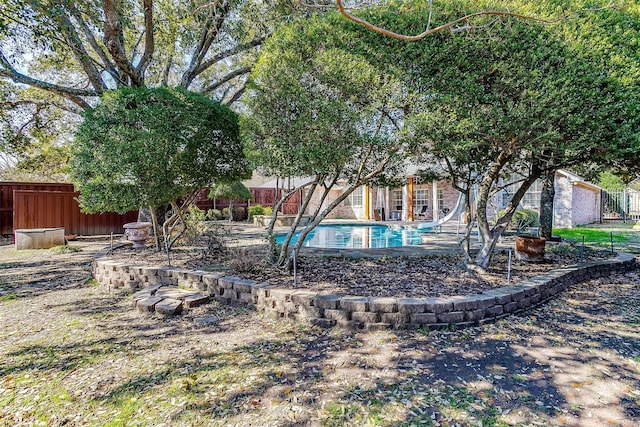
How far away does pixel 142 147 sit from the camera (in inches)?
234

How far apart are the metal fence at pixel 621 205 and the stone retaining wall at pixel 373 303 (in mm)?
17398

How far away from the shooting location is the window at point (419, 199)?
19167mm

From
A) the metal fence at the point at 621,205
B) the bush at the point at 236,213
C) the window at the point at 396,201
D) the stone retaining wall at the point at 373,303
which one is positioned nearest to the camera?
the stone retaining wall at the point at 373,303

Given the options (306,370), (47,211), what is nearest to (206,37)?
(47,211)

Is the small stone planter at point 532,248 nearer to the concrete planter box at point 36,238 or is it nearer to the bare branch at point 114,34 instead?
the bare branch at point 114,34

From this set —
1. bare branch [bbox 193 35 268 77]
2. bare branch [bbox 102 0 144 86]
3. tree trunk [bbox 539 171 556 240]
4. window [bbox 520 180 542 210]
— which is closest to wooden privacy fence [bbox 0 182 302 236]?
bare branch [bbox 193 35 268 77]

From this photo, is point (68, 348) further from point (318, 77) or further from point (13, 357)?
point (318, 77)

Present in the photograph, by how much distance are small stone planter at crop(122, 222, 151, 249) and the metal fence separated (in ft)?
72.4

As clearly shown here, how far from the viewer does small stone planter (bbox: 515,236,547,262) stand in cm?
652

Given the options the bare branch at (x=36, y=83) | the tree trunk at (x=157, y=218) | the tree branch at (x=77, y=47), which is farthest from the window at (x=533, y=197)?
the bare branch at (x=36, y=83)

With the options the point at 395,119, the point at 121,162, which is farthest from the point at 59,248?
the point at 395,119

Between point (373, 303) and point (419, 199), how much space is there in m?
16.3

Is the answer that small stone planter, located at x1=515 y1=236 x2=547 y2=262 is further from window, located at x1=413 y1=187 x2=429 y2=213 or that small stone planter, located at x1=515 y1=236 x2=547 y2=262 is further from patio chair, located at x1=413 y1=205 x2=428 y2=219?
window, located at x1=413 y1=187 x2=429 y2=213

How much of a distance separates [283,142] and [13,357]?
388 centimetres
